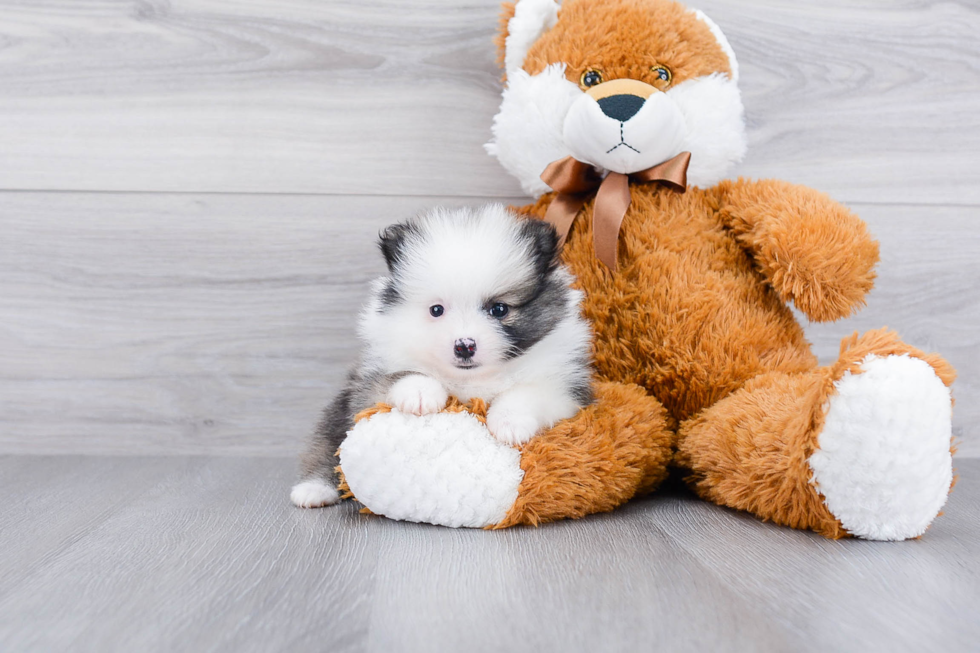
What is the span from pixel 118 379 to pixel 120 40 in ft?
2.26

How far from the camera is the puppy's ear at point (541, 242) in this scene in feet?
3.52

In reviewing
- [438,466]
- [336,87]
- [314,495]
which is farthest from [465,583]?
[336,87]

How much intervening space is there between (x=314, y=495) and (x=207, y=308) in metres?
0.55

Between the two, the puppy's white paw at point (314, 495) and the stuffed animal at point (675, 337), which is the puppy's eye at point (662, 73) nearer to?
the stuffed animal at point (675, 337)

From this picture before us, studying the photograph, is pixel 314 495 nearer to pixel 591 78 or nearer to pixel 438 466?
pixel 438 466

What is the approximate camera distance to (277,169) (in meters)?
1.50

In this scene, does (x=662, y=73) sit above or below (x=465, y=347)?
above

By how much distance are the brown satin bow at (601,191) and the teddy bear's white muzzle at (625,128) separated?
0.09 ft

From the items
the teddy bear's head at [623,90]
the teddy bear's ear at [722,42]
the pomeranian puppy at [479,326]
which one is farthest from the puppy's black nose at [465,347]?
the teddy bear's ear at [722,42]

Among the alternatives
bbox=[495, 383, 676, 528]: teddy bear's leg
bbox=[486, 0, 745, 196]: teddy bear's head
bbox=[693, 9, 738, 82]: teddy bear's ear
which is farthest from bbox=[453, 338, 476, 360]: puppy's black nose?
bbox=[693, 9, 738, 82]: teddy bear's ear

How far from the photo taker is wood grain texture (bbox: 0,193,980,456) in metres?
1.50

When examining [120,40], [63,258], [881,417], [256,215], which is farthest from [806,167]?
[63,258]

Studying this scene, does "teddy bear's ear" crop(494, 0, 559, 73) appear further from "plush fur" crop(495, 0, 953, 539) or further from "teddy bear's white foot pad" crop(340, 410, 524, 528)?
"teddy bear's white foot pad" crop(340, 410, 524, 528)

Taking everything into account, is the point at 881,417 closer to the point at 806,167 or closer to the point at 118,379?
the point at 806,167
